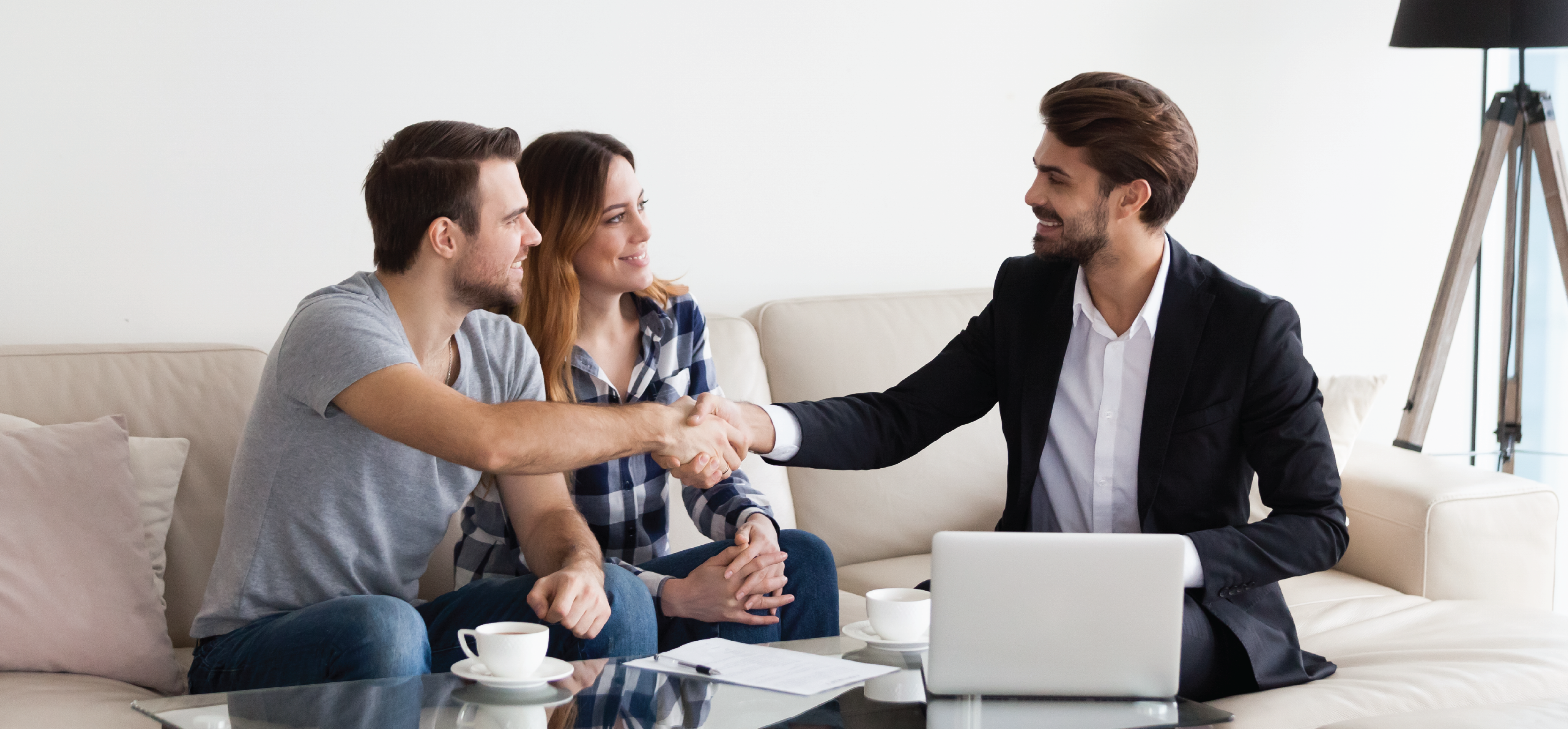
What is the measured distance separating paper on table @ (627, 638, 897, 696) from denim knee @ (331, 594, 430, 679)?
25 cm

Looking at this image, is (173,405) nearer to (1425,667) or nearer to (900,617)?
(900,617)

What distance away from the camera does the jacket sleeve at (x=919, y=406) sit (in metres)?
1.88

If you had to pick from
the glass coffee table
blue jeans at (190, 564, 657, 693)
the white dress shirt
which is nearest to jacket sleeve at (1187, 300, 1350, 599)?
the white dress shirt

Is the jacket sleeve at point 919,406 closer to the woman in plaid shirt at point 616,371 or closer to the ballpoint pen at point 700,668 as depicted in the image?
the woman in plaid shirt at point 616,371

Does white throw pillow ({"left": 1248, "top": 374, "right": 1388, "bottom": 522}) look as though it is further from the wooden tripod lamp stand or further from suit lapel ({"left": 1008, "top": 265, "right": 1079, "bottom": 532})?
suit lapel ({"left": 1008, "top": 265, "right": 1079, "bottom": 532})

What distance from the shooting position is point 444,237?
1654mm

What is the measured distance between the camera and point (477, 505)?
1.90m

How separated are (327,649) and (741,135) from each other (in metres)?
1.56

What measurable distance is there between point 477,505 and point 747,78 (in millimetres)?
1178

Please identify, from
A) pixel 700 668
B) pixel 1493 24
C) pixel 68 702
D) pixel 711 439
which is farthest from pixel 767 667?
pixel 1493 24

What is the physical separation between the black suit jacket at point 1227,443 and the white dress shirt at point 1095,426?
23mm

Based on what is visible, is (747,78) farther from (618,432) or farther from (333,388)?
(333,388)

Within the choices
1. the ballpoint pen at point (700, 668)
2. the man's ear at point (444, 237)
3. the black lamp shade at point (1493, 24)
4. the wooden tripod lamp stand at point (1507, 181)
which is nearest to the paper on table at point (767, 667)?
the ballpoint pen at point (700, 668)

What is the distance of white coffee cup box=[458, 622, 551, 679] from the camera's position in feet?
4.10
